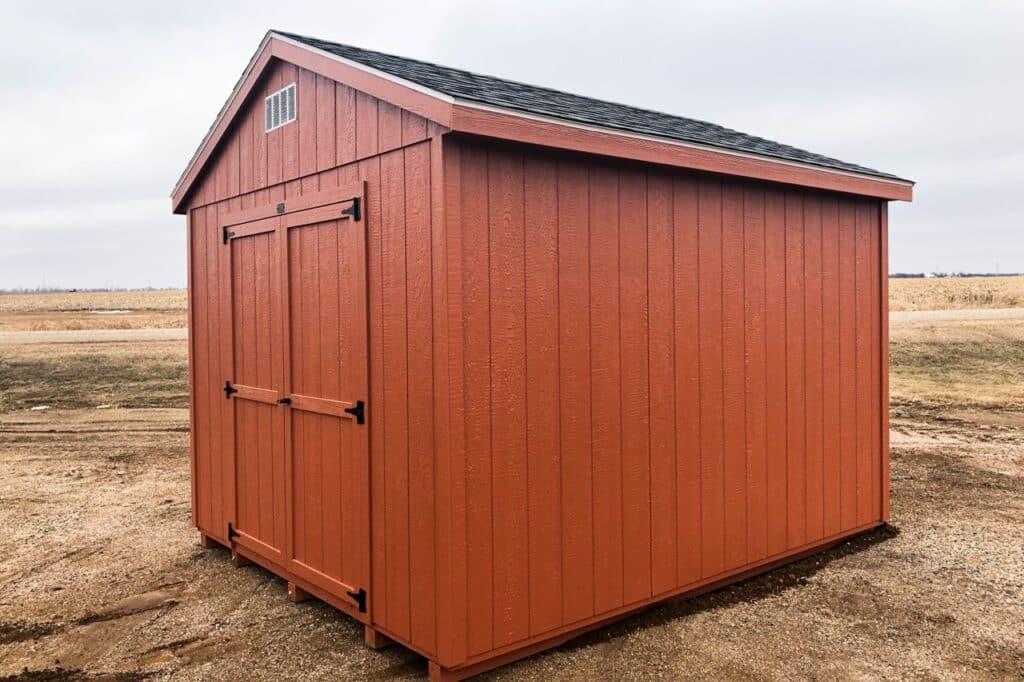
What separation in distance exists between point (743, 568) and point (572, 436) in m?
1.79

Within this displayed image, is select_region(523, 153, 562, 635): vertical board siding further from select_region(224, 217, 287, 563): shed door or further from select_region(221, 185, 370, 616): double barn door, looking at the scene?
select_region(224, 217, 287, 563): shed door

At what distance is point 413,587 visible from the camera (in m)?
3.95

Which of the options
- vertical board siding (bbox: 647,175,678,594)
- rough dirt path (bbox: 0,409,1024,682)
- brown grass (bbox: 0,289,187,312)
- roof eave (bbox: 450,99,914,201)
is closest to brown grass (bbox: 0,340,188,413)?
rough dirt path (bbox: 0,409,1024,682)

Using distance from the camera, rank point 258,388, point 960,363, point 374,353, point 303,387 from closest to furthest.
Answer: point 374,353 → point 303,387 → point 258,388 → point 960,363

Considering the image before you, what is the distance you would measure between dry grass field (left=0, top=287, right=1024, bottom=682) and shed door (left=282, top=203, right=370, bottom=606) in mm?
461

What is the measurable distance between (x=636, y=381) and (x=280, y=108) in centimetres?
277

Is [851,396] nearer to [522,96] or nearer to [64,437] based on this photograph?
[522,96]

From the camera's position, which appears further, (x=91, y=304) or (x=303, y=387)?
(x=91, y=304)

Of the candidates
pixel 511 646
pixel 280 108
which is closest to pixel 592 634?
pixel 511 646

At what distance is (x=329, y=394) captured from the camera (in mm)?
4562

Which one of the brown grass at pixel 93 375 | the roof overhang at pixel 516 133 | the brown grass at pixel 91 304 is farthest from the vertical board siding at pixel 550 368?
the brown grass at pixel 91 304

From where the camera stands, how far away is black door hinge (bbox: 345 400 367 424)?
13.9 ft

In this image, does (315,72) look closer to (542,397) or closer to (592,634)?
(542,397)

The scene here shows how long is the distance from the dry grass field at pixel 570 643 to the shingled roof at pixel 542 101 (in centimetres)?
275
